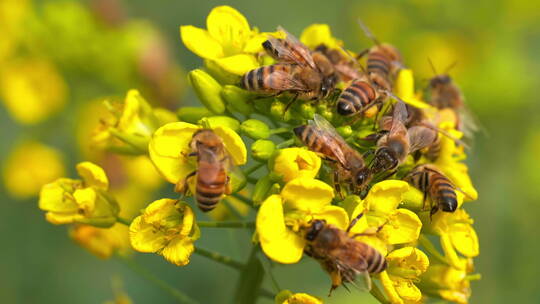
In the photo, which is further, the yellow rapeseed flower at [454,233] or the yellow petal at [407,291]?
the yellow rapeseed flower at [454,233]

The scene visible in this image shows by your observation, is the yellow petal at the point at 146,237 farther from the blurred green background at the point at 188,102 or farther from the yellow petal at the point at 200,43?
the blurred green background at the point at 188,102

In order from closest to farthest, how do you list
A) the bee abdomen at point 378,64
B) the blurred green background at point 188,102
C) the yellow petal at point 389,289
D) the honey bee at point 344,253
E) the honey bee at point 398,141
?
Result: the honey bee at point 344,253, the yellow petal at point 389,289, the honey bee at point 398,141, the bee abdomen at point 378,64, the blurred green background at point 188,102

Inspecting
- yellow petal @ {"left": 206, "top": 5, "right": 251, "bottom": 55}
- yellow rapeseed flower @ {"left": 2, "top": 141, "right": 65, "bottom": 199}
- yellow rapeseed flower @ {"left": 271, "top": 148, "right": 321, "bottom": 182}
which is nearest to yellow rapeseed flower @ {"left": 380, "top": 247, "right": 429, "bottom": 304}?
yellow rapeseed flower @ {"left": 271, "top": 148, "right": 321, "bottom": 182}

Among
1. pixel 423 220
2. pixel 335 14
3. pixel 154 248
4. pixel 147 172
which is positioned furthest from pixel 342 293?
pixel 335 14

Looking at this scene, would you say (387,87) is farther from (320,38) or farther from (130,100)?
(130,100)

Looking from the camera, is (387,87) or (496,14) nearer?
(387,87)

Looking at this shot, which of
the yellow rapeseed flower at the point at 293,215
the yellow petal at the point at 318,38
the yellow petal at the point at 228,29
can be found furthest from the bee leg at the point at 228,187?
the yellow petal at the point at 318,38
